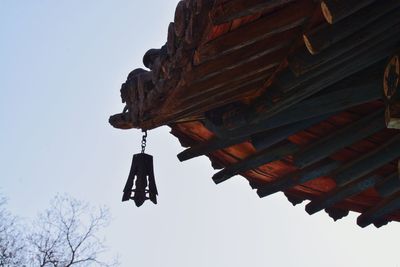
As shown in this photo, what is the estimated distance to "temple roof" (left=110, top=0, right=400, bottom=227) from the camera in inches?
85.6

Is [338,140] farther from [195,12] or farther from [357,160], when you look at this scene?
[195,12]

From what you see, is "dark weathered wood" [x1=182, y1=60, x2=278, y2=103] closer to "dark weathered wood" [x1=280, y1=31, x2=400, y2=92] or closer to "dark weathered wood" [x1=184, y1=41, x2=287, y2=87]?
"dark weathered wood" [x1=184, y1=41, x2=287, y2=87]

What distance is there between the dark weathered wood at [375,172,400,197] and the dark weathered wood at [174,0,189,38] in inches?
70.6

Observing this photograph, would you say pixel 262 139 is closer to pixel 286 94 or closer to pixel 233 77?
pixel 286 94

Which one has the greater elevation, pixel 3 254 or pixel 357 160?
pixel 3 254

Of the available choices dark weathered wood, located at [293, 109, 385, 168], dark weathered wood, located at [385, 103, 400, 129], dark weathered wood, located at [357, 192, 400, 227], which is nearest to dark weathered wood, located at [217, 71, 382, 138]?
dark weathered wood, located at [385, 103, 400, 129]

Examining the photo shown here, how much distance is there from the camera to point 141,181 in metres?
3.72

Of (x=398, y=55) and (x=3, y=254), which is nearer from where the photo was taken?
(x=398, y=55)

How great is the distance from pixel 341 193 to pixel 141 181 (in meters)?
1.25

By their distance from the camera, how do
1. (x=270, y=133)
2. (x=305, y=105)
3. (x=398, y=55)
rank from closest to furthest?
(x=398, y=55) → (x=305, y=105) → (x=270, y=133)

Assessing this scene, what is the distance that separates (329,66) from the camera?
2480 millimetres

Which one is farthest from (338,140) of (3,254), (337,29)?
(3,254)

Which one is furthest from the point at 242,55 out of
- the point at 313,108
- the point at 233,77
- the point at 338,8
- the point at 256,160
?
the point at 256,160

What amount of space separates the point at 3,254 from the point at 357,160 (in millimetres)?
17096
